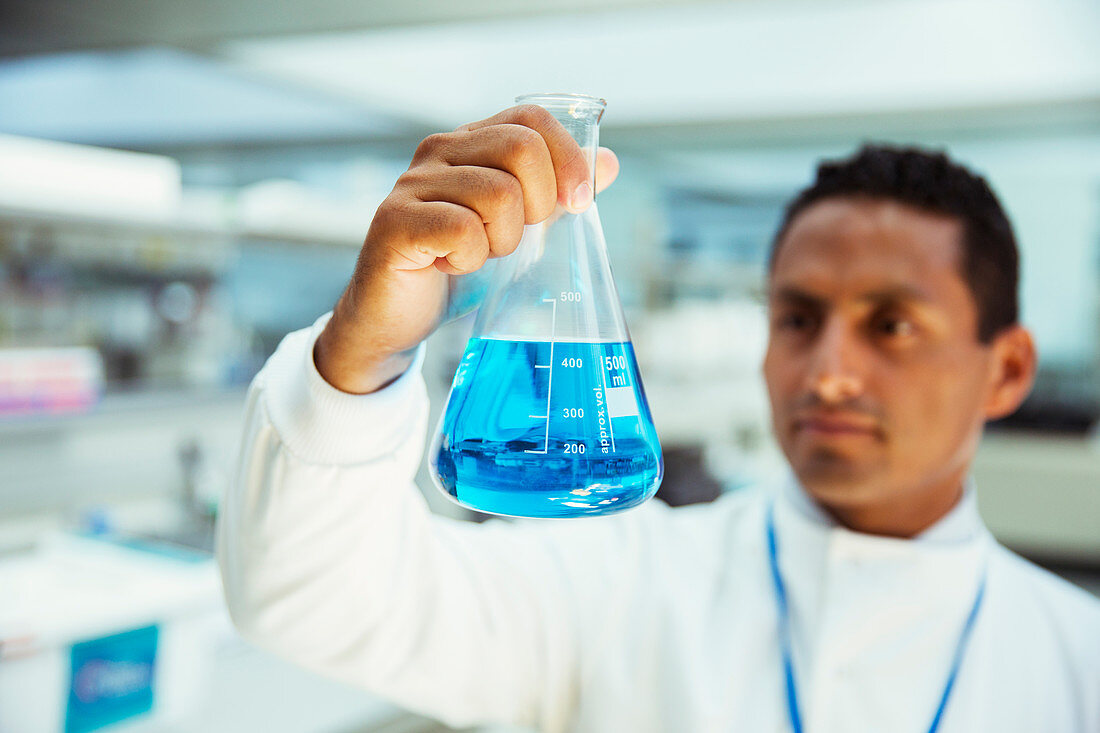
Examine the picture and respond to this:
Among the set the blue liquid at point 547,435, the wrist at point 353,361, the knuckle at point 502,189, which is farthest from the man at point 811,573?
the knuckle at point 502,189

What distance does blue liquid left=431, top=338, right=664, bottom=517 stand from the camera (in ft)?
2.05

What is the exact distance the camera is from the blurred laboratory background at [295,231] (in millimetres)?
1661

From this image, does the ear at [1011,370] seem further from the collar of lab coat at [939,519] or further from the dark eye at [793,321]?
the dark eye at [793,321]

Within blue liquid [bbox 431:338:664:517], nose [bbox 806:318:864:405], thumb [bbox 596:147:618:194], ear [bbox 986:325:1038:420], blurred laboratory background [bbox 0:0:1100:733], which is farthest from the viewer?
blurred laboratory background [bbox 0:0:1100:733]

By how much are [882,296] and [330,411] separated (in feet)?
2.52

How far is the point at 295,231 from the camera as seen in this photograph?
8.13 ft

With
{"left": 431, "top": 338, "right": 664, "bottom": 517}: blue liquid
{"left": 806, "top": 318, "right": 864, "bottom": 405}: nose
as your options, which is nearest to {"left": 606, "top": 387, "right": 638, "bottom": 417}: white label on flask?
{"left": 431, "top": 338, "right": 664, "bottom": 517}: blue liquid

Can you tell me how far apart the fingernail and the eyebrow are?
2.10 feet

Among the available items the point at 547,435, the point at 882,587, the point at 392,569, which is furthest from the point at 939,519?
the point at 547,435

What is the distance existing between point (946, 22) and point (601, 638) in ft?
9.39

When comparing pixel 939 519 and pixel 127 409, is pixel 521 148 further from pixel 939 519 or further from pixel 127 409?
pixel 127 409

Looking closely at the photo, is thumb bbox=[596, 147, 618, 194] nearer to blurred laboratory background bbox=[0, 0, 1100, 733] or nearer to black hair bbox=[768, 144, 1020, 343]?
black hair bbox=[768, 144, 1020, 343]

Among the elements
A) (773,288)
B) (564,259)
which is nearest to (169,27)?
(773,288)

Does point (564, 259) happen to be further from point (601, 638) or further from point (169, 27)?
point (169, 27)
